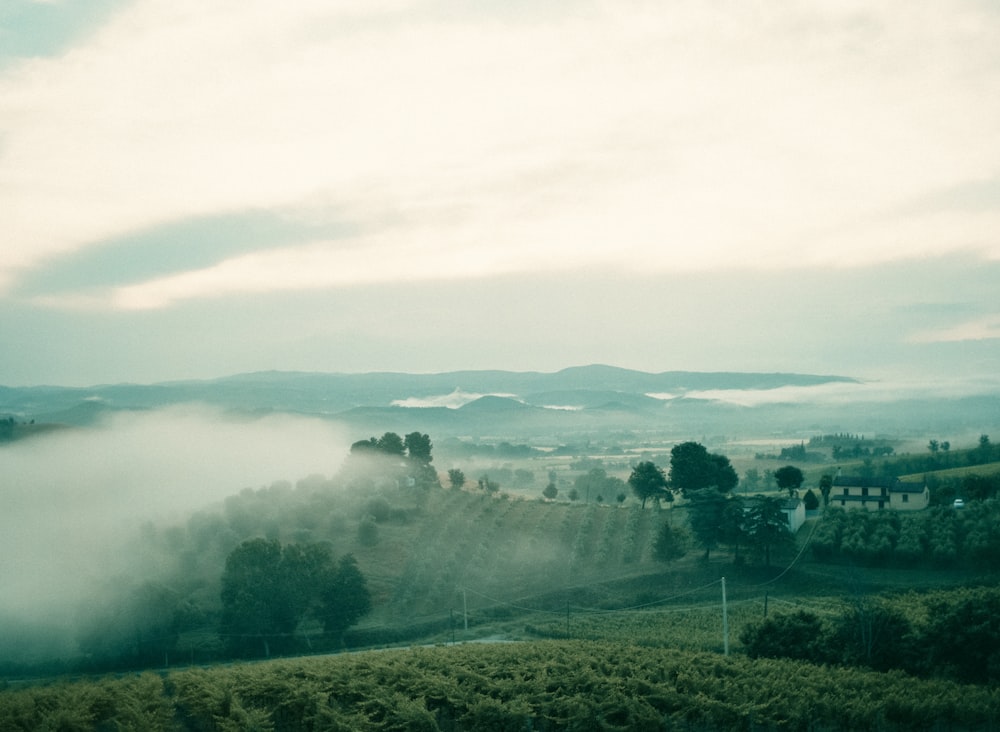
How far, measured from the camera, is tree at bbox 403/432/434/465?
95.5m

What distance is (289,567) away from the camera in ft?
194

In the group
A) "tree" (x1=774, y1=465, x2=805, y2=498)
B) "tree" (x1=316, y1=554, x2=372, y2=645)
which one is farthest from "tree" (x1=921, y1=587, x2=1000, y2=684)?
"tree" (x1=774, y1=465, x2=805, y2=498)

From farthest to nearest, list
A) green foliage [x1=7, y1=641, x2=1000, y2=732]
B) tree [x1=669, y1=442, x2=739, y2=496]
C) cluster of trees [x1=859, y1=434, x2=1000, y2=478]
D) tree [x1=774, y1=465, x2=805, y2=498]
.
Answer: cluster of trees [x1=859, y1=434, x2=1000, y2=478]
tree [x1=774, y1=465, x2=805, y2=498]
tree [x1=669, y1=442, x2=739, y2=496]
green foliage [x1=7, y1=641, x2=1000, y2=732]

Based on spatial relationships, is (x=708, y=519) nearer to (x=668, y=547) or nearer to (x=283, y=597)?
(x=668, y=547)

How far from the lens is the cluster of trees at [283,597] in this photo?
56469mm

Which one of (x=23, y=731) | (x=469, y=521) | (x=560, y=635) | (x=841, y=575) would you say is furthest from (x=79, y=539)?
(x=841, y=575)

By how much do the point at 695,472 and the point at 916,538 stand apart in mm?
20980

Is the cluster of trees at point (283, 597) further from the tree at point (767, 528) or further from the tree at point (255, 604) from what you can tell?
the tree at point (767, 528)

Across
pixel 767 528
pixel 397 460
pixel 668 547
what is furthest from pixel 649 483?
pixel 397 460

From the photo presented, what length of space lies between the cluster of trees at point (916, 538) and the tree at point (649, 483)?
1612 centimetres

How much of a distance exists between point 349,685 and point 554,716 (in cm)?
809

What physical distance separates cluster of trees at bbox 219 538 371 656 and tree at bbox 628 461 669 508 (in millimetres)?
30574

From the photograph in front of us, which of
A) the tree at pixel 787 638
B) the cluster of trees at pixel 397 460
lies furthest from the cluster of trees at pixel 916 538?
the cluster of trees at pixel 397 460

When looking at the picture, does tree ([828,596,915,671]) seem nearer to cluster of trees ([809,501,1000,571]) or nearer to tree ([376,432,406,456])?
cluster of trees ([809,501,1000,571])
